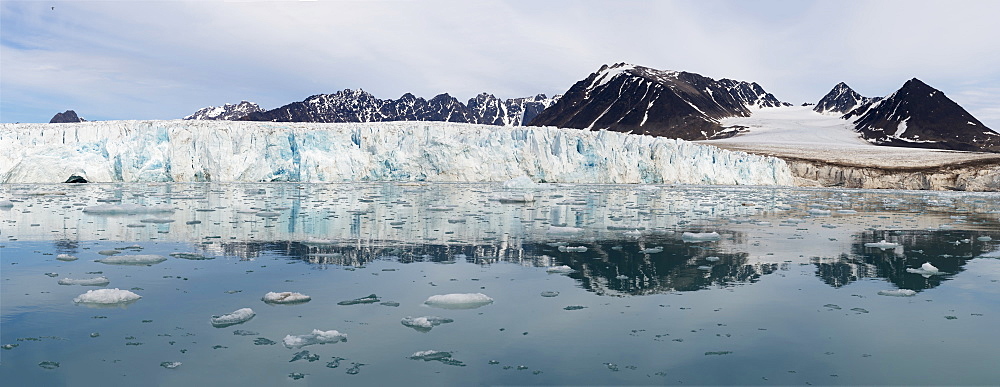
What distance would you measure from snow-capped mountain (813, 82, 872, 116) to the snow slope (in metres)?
3.52

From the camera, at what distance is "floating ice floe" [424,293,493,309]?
5398mm

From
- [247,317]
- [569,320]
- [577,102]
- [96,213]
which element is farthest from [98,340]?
[577,102]

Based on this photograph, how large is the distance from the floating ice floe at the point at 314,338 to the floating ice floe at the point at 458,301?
1175 mm

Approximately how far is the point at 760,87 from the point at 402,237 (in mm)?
161580

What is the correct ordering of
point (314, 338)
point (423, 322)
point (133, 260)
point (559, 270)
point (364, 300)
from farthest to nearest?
point (133, 260), point (559, 270), point (364, 300), point (423, 322), point (314, 338)

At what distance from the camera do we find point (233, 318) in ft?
15.5

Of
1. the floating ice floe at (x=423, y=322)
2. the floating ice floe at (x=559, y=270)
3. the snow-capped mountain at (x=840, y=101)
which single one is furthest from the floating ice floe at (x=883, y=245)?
the snow-capped mountain at (x=840, y=101)

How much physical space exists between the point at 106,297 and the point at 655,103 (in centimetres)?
12229

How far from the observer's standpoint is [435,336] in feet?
14.7

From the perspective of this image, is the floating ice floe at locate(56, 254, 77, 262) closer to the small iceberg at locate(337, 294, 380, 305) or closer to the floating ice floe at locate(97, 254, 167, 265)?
the floating ice floe at locate(97, 254, 167, 265)

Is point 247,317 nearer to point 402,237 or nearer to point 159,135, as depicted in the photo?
point 402,237

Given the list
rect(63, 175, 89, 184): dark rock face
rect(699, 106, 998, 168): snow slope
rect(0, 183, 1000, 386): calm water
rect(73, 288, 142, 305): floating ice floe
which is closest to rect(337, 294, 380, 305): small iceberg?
rect(0, 183, 1000, 386): calm water

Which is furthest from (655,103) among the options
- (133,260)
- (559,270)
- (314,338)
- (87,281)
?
(314,338)

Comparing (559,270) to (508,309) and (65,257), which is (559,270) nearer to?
(508,309)
